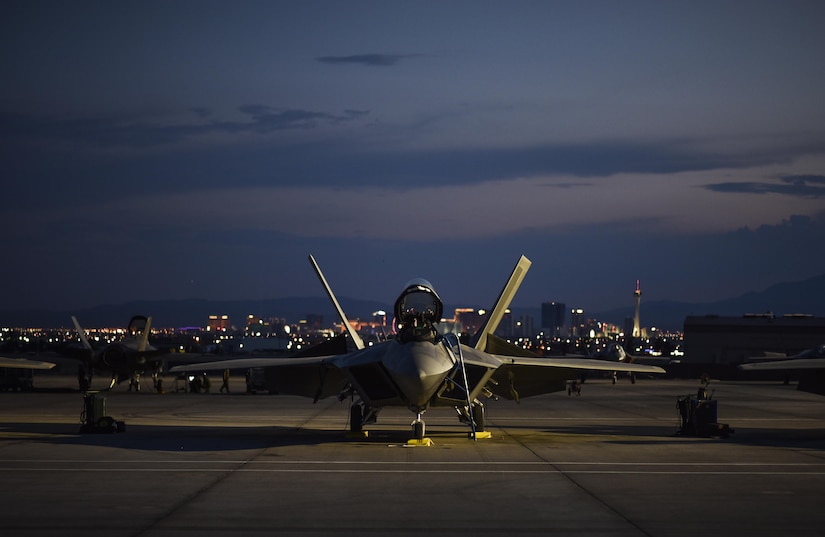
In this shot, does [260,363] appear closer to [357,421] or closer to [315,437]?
[315,437]

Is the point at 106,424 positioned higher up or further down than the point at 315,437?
higher up

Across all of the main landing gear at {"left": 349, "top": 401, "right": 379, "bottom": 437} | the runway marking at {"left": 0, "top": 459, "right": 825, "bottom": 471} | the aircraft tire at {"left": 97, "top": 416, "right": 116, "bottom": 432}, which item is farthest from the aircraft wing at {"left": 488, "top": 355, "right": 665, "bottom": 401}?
the aircraft tire at {"left": 97, "top": 416, "right": 116, "bottom": 432}

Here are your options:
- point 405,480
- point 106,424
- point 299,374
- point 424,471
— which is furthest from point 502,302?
point 405,480

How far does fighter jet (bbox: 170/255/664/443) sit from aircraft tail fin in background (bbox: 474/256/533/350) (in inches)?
0.8

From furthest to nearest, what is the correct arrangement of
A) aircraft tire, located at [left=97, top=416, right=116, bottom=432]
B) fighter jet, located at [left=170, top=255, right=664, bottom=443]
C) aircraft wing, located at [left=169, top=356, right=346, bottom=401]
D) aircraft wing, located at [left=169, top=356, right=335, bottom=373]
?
aircraft tire, located at [left=97, top=416, right=116, bottom=432]
aircraft wing, located at [left=169, top=356, right=346, bottom=401]
aircraft wing, located at [left=169, top=356, right=335, bottom=373]
fighter jet, located at [left=170, top=255, right=664, bottom=443]

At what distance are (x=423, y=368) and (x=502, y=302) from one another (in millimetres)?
5026

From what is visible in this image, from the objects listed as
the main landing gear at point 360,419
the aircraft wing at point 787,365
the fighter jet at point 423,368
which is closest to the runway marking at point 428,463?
the fighter jet at point 423,368

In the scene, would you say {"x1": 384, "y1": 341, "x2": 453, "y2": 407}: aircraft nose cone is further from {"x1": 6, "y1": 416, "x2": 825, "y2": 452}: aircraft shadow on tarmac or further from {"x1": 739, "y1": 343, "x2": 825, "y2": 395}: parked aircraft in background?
{"x1": 739, "y1": 343, "x2": 825, "y2": 395}: parked aircraft in background

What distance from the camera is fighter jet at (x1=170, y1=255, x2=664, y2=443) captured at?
1858 cm

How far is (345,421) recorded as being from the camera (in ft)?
90.1

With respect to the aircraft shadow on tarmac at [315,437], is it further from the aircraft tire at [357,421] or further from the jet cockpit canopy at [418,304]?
the jet cockpit canopy at [418,304]

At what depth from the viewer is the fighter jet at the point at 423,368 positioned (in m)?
18.6

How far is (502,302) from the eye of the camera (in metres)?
22.7

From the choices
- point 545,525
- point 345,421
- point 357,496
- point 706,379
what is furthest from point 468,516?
point 345,421
